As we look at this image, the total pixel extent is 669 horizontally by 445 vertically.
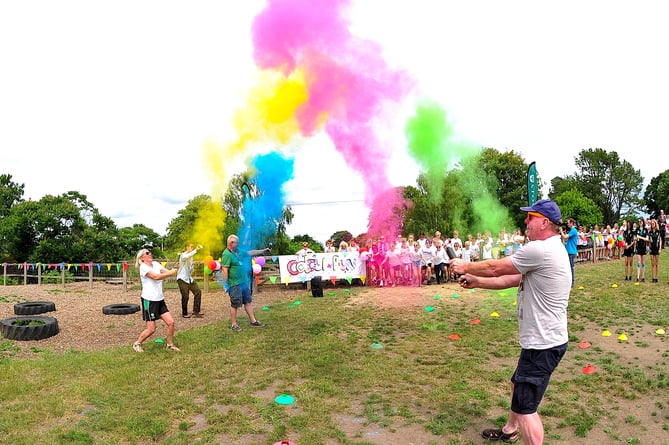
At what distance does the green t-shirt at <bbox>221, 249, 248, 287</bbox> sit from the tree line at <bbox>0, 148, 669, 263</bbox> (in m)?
6.37

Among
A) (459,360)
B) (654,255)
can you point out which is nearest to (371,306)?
(459,360)

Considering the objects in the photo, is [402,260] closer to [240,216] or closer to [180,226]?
[240,216]

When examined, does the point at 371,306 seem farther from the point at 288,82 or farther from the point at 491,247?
the point at 491,247

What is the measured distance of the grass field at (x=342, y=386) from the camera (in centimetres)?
443

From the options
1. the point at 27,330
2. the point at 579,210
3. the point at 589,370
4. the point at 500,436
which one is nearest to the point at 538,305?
the point at 500,436

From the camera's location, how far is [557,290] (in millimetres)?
3500

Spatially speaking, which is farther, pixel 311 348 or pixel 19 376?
pixel 311 348

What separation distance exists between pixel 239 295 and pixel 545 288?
6691mm

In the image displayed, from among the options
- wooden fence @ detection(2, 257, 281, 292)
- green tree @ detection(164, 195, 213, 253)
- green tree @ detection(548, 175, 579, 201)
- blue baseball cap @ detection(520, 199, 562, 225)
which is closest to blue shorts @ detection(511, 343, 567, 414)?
blue baseball cap @ detection(520, 199, 562, 225)

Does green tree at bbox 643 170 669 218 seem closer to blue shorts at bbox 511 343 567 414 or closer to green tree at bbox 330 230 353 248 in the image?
green tree at bbox 330 230 353 248

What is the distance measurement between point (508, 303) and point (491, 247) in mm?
8103

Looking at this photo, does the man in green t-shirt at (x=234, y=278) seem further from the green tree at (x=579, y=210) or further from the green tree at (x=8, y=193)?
the green tree at (x=579, y=210)

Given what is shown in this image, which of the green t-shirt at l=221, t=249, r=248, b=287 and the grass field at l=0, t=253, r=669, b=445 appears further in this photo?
the green t-shirt at l=221, t=249, r=248, b=287

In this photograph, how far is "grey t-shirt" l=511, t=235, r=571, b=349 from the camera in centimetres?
348
